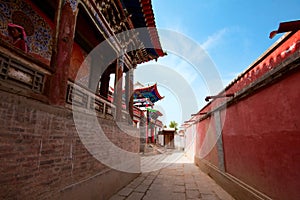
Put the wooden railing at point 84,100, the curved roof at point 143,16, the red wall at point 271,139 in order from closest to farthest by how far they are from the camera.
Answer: the red wall at point 271,139, the wooden railing at point 84,100, the curved roof at point 143,16

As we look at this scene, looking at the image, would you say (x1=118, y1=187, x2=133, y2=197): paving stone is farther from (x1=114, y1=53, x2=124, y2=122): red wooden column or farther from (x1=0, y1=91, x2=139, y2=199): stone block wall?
(x1=114, y1=53, x2=124, y2=122): red wooden column

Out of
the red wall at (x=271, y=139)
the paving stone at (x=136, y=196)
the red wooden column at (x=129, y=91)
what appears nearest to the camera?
the red wall at (x=271, y=139)

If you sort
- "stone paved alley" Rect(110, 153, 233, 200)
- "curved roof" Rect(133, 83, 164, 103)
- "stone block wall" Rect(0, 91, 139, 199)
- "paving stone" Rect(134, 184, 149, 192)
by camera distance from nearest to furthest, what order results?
1. "stone block wall" Rect(0, 91, 139, 199)
2. "stone paved alley" Rect(110, 153, 233, 200)
3. "paving stone" Rect(134, 184, 149, 192)
4. "curved roof" Rect(133, 83, 164, 103)

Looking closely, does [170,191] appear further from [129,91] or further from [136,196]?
[129,91]

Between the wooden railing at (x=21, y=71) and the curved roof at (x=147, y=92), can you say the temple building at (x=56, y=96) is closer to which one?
the wooden railing at (x=21, y=71)

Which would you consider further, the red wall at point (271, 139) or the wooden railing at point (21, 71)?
the red wall at point (271, 139)

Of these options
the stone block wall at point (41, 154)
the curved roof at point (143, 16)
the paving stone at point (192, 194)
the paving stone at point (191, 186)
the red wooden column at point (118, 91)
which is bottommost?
the paving stone at point (191, 186)

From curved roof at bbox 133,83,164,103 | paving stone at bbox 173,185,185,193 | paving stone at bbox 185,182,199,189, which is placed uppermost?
curved roof at bbox 133,83,164,103

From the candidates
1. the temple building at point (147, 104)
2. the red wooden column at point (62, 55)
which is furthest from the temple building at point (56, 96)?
the temple building at point (147, 104)

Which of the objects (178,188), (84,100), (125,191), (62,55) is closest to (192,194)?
(178,188)

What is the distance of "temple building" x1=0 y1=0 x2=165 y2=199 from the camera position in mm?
1745

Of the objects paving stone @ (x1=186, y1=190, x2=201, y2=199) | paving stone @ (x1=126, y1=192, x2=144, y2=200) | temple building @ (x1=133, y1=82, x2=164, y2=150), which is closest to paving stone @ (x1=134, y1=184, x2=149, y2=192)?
paving stone @ (x1=126, y1=192, x2=144, y2=200)

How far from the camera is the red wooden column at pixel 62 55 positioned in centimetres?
239

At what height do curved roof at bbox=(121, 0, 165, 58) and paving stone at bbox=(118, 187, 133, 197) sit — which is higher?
curved roof at bbox=(121, 0, 165, 58)
